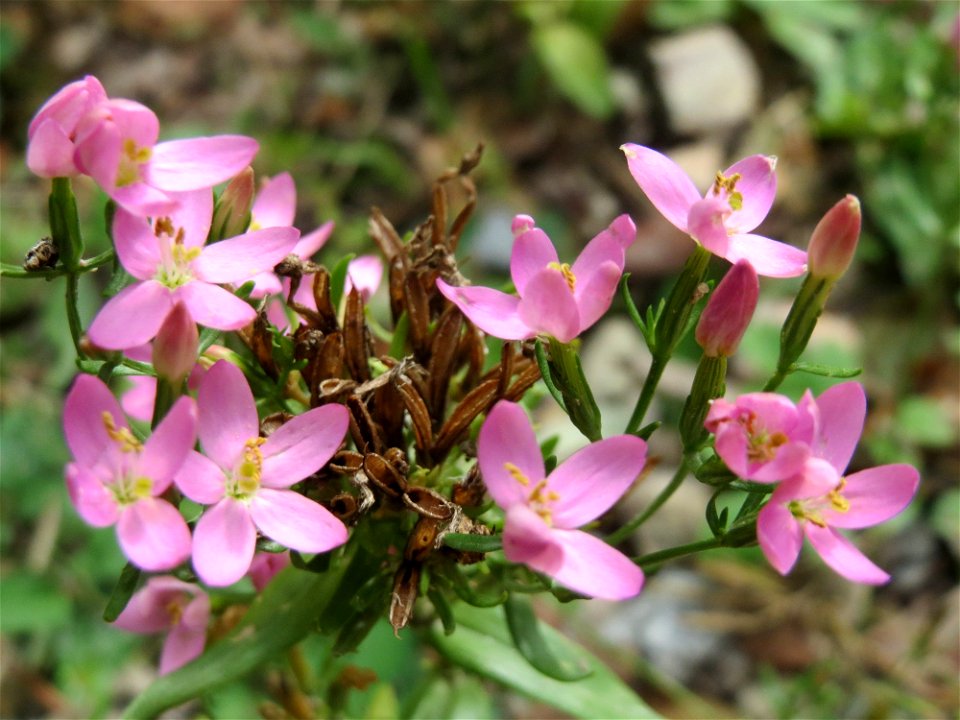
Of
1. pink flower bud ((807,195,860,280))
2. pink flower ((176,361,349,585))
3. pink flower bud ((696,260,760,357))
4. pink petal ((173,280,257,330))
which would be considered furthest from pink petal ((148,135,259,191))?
pink flower bud ((807,195,860,280))

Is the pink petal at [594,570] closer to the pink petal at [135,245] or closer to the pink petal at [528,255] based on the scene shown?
the pink petal at [528,255]

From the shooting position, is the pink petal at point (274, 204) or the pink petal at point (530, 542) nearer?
the pink petal at point (530, 542)

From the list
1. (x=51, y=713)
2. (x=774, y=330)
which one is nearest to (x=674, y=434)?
(x=774, y=330)

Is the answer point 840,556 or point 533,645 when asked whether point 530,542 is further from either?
point 533,645

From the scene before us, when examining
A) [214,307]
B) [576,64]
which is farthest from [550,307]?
[576,64]

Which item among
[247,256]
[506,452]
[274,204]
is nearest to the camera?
[506,452]

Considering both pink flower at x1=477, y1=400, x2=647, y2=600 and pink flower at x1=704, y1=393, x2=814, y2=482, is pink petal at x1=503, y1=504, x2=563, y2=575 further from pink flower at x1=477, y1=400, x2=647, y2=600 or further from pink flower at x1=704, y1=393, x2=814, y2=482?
pink flower at x1=704, y1=393, x2=814, y2=482

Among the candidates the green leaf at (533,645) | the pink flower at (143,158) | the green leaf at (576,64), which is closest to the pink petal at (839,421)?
the green leaf at (533,645)
